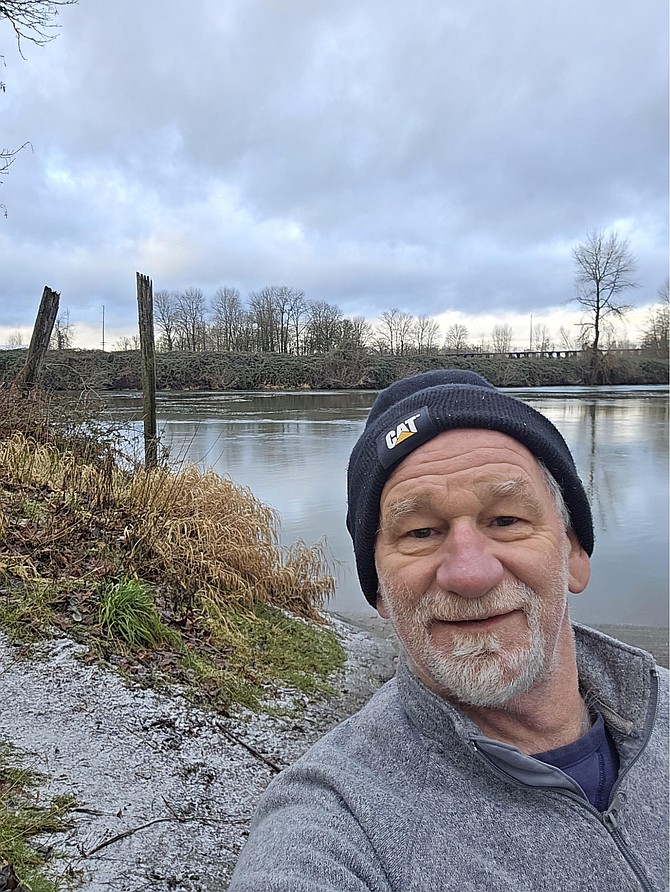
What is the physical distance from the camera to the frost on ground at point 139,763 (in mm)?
2570

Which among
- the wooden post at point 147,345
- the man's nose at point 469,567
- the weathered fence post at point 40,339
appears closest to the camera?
the man's nose at point 469,567

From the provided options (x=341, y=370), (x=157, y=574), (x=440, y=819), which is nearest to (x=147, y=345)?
(x=157, y=574)

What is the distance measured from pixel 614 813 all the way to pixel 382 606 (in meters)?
0.66

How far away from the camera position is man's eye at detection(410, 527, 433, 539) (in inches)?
59.6

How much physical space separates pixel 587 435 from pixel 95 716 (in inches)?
662

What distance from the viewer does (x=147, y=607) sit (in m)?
4.45

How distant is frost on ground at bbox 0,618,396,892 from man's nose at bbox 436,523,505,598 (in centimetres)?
188

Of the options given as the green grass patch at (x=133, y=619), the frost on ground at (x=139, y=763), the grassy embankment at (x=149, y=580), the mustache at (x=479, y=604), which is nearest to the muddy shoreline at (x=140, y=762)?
the frost on ground at (x=139, y=763)

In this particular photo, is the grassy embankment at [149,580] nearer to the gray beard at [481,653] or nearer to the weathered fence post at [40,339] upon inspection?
the weathered fence post at [40,339]

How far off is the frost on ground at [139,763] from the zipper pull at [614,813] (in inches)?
73.2

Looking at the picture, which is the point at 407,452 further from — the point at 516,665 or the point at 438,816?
the point at 438,816

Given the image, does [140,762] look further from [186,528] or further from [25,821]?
[186,528]

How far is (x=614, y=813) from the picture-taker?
4.29 ft

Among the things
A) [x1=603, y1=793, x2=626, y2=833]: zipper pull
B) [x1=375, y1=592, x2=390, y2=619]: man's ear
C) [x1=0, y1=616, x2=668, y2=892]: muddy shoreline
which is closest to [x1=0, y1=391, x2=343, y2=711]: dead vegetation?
[x1=0, y1=616, x2=668, y2=892]: muddy shoreline
